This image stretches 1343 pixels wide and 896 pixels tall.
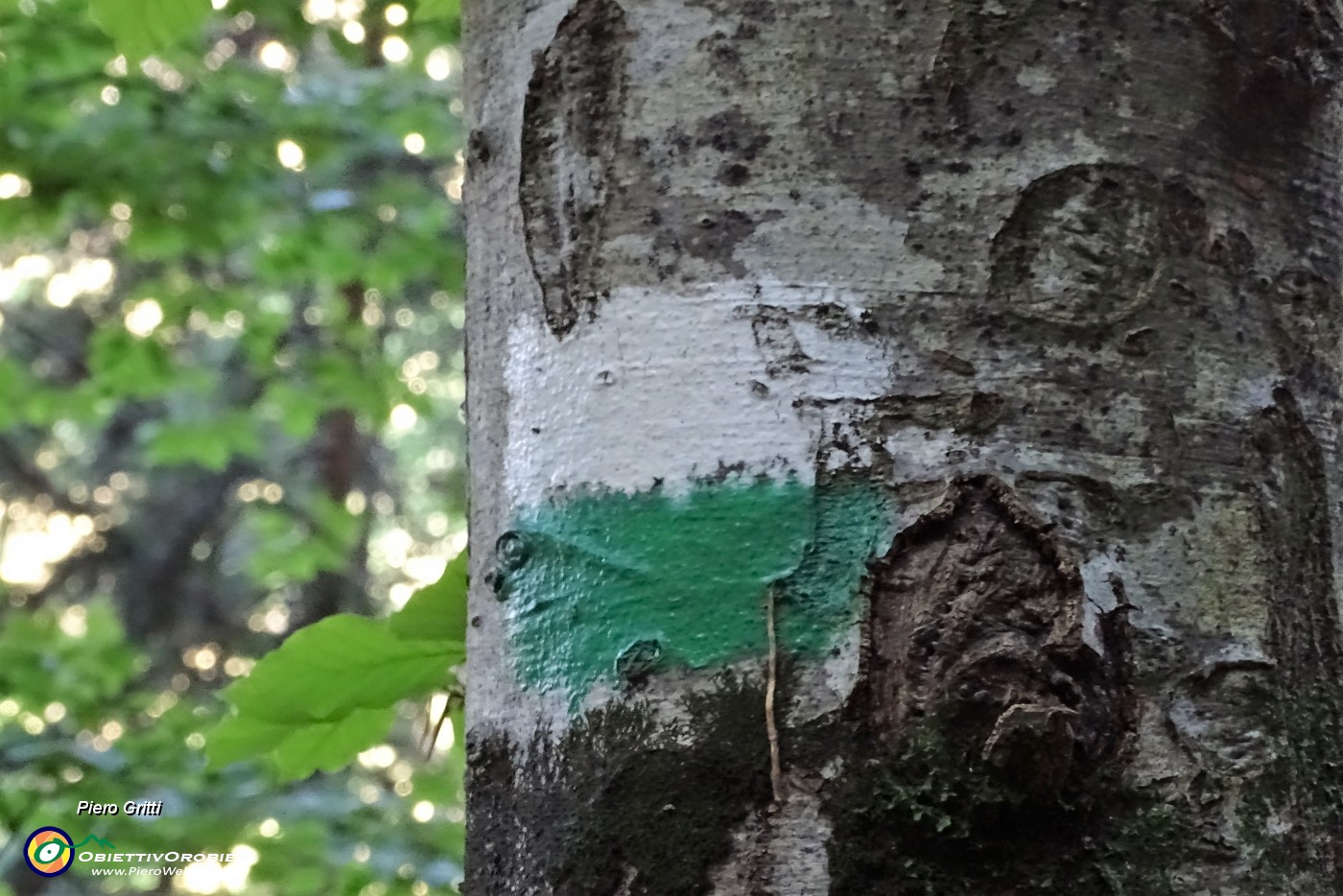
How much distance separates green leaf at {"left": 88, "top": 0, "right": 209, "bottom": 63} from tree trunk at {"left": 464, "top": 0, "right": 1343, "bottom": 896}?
2.15 feet

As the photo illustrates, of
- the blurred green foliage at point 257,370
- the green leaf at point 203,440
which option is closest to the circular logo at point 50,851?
the blurred green foliage at point 257,370

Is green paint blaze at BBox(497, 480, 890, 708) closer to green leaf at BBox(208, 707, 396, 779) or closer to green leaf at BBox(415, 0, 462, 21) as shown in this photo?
green leaf at BBox(208, 707, 396, 779)

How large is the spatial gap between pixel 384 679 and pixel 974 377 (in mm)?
540

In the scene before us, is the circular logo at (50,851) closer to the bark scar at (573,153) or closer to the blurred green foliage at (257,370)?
the blurred green foliage at (257,370)

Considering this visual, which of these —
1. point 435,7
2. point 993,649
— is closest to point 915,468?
point 993,649

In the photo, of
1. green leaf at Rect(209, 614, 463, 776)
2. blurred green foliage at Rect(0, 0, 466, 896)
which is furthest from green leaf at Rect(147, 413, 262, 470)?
green leaf at Rect(209, 614, 463, 776)

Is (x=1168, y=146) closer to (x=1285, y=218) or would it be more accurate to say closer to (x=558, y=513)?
(x=1285, y=218)

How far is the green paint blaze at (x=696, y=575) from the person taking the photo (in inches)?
18.7

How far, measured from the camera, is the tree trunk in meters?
0.45

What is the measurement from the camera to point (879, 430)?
0.48m

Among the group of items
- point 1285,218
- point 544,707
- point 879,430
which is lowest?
point 544,707

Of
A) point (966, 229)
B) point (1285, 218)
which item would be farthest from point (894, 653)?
point (1285, 218)

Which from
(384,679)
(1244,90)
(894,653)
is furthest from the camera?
(384,679)

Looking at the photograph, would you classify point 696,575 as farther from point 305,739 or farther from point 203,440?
point 203,440
